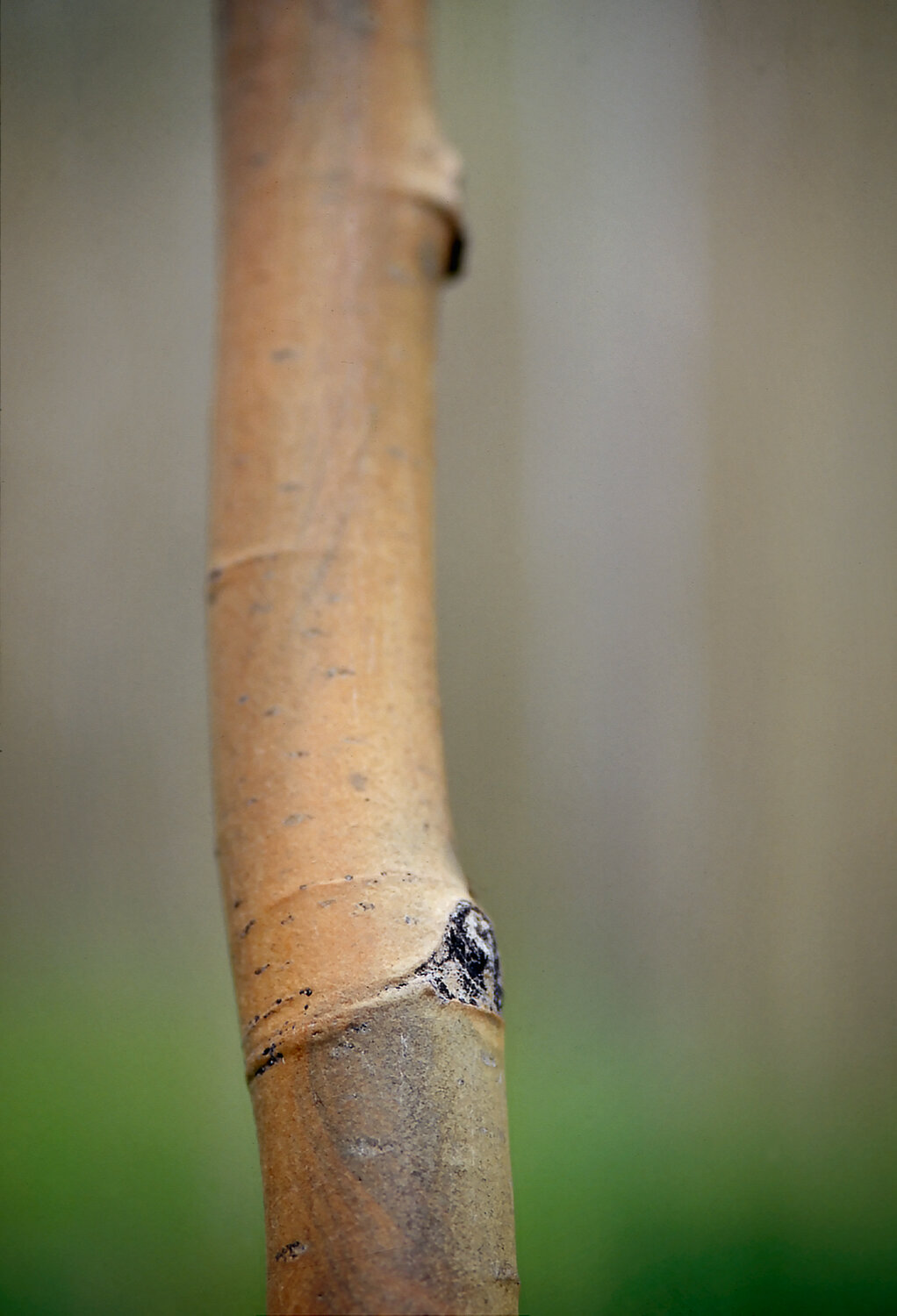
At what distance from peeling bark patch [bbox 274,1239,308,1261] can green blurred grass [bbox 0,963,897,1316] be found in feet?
1.17

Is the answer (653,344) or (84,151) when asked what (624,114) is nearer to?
(653,344)

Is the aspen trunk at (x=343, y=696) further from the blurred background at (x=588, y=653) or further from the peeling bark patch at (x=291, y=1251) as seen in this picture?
the blurred background at (x=588, y=653)

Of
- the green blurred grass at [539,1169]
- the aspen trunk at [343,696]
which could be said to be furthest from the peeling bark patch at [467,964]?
the green blurred grass at [539,1169]

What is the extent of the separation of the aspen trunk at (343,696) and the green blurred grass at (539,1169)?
1.19 ft

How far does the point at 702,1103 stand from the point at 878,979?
5.0 inches

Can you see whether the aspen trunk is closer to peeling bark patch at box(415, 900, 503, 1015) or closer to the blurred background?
peeling bark patch at box(415, 900, 503, 1015)

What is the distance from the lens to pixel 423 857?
18 cm

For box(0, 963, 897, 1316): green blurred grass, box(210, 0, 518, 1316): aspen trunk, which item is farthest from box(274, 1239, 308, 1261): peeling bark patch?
box(0, 963, 897, 1316): green blurred grass

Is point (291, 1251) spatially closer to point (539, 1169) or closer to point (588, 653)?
point (539, 1169)

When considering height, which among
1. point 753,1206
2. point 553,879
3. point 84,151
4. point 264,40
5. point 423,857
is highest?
point 84,151

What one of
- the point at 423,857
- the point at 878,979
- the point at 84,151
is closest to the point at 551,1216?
the point at 878,979

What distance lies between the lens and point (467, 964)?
0.18 meters

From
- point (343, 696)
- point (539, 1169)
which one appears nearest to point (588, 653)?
point (539, 1169)

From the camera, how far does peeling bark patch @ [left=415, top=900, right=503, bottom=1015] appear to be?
171 mm
